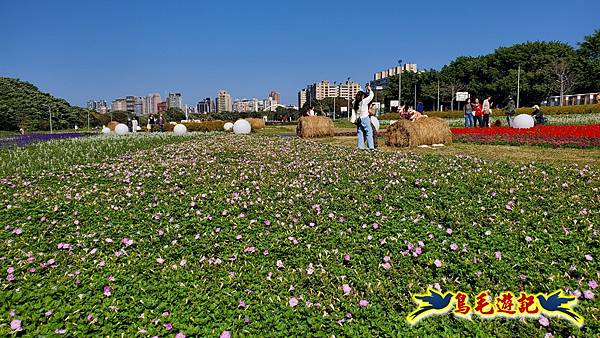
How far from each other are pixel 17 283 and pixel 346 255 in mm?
3869

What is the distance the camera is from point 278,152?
44.1 feet

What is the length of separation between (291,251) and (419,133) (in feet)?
41.8

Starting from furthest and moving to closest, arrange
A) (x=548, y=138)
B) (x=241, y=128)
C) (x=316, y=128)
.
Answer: (x=241, y=128) → (x=316, y=128) → (x=548, y=138)

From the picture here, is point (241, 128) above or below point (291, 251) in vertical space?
above

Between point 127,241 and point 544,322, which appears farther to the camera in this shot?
point 127,241

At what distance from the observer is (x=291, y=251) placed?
207 inches

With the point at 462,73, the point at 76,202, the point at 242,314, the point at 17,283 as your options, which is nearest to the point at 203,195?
the point at 76,202

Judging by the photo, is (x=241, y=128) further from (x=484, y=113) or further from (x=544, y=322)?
(x=544, y=322)

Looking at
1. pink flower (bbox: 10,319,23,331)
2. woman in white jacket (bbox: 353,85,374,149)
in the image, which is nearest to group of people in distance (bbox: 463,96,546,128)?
woman in white jacket (bbox: 353,85,374,149)

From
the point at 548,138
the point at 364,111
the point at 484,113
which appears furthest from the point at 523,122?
the point at 364,111

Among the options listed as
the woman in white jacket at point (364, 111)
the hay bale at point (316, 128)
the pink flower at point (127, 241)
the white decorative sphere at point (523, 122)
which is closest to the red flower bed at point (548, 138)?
the white decorative sphere at point (523, 122)

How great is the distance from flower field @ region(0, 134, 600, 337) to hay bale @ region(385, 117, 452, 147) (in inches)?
310

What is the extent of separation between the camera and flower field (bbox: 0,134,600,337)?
3814 mm

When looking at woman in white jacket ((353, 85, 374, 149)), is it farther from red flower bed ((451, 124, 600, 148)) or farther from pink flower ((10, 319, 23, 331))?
pink flower ((10, 319, 23, 331))
